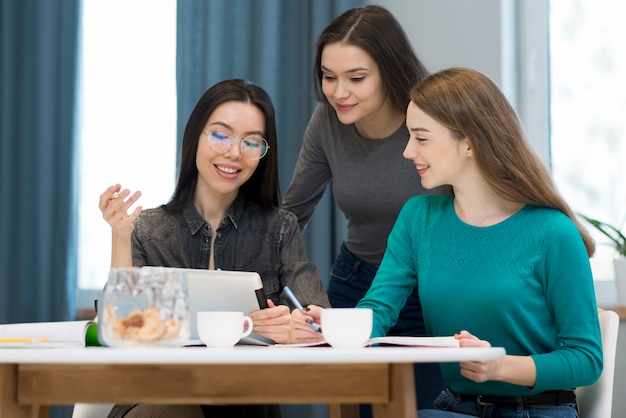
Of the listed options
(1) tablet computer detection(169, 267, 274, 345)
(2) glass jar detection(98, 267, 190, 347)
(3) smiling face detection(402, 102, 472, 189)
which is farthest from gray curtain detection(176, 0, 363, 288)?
(2) glass jar detection(98, 267, 190, 347)

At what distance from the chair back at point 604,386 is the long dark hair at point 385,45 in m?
0.85

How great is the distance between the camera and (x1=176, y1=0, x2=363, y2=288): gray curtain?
10.8ft

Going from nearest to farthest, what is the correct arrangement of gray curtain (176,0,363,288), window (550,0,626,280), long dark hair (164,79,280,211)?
long dark hair (164,79,280,211) → window (550,0,626,280) → gray curtain (176,0,363,288)

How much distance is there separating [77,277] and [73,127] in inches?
23.6

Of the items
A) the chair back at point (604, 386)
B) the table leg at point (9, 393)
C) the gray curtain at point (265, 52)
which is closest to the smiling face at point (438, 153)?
the chair back at point (604, 386)

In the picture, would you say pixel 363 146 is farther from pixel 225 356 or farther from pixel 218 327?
pixel 225 356

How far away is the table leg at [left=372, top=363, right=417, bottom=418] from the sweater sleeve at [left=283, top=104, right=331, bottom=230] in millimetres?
1356

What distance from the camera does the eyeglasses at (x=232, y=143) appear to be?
2.04 meters

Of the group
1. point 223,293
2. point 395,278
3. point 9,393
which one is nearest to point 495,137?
point 395,278

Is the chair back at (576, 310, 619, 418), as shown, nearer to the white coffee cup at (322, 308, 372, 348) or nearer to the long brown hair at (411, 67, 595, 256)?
the long brown hair at (411, 67, 595, 256)

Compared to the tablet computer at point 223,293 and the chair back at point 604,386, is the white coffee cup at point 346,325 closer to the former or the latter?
the tablet computer at point 223,293

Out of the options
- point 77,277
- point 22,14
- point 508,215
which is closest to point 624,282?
point 508,215

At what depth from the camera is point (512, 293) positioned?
5.15 ft

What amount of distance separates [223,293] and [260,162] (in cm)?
Answer: 70
